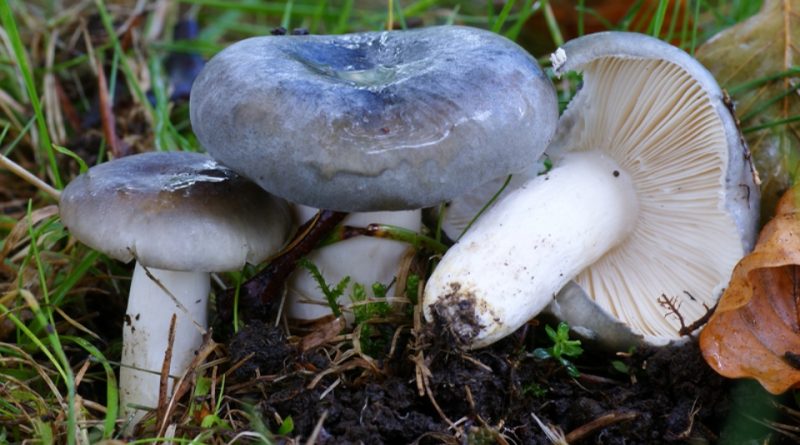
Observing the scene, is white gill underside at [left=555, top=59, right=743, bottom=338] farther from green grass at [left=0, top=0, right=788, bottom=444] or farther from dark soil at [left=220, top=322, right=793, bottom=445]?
green grass at [left=0, top=0, right=788, bottom=444]

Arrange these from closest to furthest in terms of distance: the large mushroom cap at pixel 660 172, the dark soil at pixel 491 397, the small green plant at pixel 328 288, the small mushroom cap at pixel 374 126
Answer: the small mushroom cap at pixel 374 126 < the dark soil at pixel 491 397 < the large mushroom cap at pixel 660 172 < the small green plant at pixel 328 288

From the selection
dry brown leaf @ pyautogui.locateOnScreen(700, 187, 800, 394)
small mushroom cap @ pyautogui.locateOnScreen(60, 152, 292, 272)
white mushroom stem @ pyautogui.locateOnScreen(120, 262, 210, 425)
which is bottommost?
white mushroom stem @ pyautogui.locateOnScreen(120, 262, 210, 425)

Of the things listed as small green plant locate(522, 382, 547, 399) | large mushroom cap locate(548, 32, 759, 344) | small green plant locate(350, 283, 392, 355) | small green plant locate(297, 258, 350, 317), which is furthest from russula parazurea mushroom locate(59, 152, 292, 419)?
large mushroom cap locate(548, 32, 759, 344)

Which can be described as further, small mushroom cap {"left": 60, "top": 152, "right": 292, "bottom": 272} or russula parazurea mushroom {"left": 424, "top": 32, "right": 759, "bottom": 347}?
→ russula parazurea mushroom {"left": 424, "top": 32, "right": 759, "bottom": 347}

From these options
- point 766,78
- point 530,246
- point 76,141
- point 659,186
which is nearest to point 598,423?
point 530,246

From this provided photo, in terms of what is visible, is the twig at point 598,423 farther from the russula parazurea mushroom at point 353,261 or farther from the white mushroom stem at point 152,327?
the white mushroom stem at point 152,327

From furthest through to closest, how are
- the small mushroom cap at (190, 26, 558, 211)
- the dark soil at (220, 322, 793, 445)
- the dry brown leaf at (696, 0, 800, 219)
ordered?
the dry brown leaf at (696, 0, 800, 219) → the dark soil at (220, 322, 793, 445) → the small mushroom cap at (190, 26, 558, 211)

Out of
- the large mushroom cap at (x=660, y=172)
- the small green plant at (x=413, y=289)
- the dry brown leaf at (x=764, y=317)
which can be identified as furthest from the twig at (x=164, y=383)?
the dry brown leaf at (x=764, y=317)

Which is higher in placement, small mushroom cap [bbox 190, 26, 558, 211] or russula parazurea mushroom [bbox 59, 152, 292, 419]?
small mushroom cap [bbox 190, 26, 558, 211]
